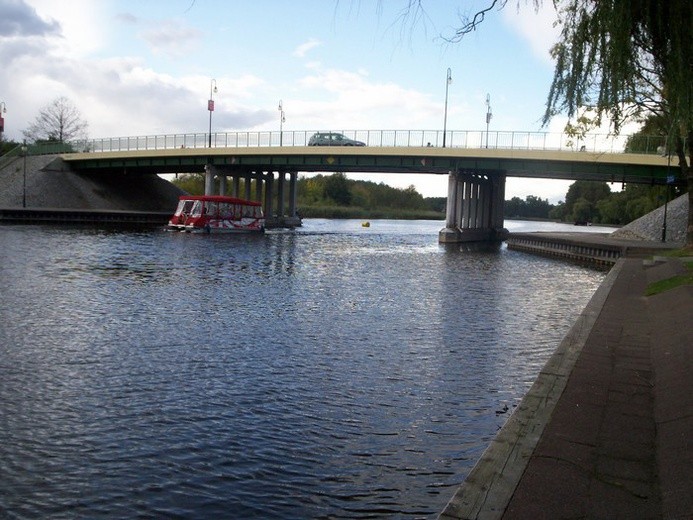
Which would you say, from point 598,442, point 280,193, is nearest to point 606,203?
point 280,193

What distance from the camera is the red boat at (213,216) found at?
201ft

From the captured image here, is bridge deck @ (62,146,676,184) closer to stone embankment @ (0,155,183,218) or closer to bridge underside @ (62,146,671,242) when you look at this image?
bridge underside @ (62,146,671,242)

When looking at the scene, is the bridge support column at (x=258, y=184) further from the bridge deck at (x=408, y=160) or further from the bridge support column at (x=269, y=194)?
the bridge deck at (x=408, y=160)

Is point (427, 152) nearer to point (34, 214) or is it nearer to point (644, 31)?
point (34, 214)

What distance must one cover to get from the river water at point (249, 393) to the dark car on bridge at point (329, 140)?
46.6m

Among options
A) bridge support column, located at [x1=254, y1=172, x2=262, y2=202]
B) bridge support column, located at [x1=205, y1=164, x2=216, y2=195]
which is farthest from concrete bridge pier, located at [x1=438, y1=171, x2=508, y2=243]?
bridge support column, located at [x1=254, y1=172, x2=262, y2=202]

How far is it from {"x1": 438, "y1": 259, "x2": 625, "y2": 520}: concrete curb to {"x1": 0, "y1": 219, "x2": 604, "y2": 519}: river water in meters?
0.78

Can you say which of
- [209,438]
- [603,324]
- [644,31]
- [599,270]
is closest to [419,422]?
[209,438]

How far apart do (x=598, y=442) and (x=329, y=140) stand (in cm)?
6435

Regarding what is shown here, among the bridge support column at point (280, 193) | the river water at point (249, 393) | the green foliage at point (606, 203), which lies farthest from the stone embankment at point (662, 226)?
the bridge support column at point (280, 193)

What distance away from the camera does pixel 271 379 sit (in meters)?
11.2

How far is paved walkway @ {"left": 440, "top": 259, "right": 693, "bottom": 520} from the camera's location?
5.41 meters

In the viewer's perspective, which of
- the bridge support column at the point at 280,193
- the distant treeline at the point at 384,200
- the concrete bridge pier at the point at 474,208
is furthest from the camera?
the distant treeline at the point at 384,200

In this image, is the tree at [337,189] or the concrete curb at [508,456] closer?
the concrete curb at [508,456]
